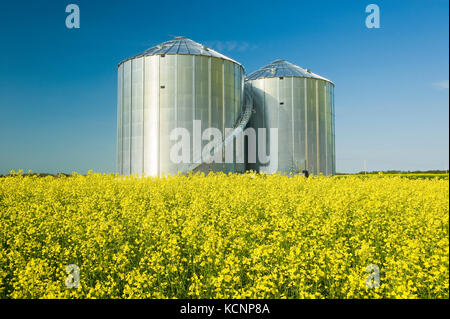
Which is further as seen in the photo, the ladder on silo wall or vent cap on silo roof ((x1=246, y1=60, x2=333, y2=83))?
vent cap on silo roof ((x1=246, y1=60, x2=333, y2=83))

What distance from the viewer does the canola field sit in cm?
424

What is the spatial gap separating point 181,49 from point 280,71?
34.8ft

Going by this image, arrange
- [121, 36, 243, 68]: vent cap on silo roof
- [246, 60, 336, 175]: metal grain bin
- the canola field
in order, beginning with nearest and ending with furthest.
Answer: the canola field
[121, 36, 243, 68]: vent cap on silo roof
[246, 60, 336, 175]: metal grain bin

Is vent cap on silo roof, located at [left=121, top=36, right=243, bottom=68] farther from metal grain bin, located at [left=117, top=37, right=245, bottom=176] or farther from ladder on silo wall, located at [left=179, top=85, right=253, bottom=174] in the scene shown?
ladder on silo wall, located at [left=179, top=85, right=253, bottom=174]

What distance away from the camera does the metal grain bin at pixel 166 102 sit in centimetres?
2281

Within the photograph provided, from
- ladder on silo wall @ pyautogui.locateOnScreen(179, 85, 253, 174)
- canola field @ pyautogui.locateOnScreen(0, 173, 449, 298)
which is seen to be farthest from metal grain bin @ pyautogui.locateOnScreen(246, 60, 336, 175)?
canola field @ pyautogui.locateOnScreen(0, 173, 449, 298)

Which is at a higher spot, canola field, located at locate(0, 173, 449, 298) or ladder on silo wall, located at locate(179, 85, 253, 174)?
ladder on silo wall, located at locate(179, 85, 253, 174)

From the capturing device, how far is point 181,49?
24.7 meters

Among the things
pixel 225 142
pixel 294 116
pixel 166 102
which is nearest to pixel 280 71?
pixel 294 116

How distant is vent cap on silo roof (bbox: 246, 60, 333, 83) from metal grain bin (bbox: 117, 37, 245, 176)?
265 inches
